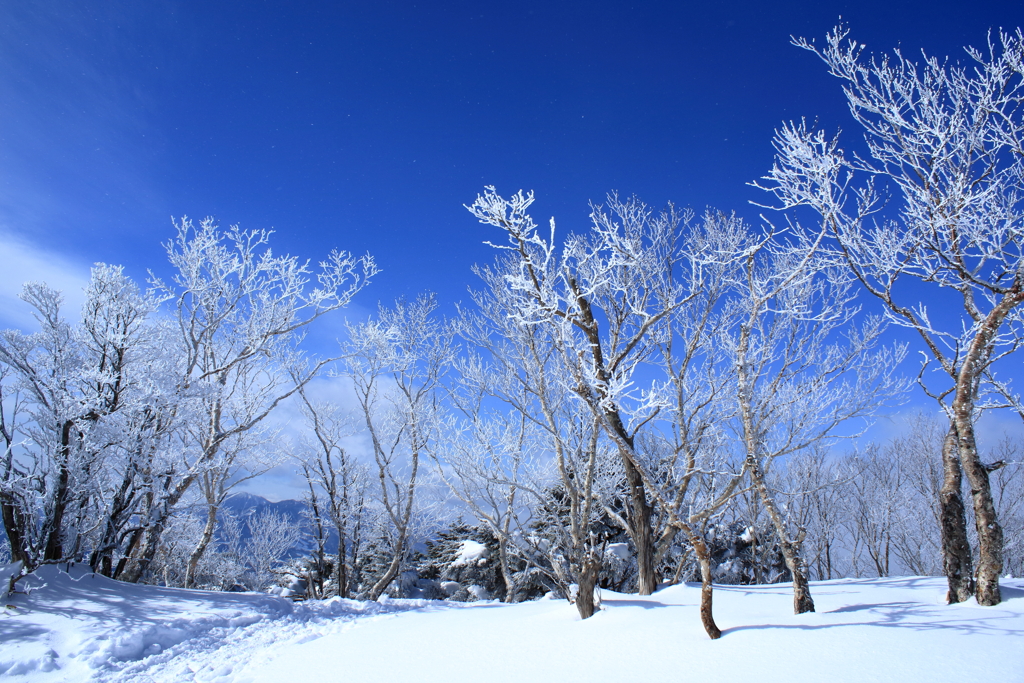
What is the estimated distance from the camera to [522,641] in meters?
4.91

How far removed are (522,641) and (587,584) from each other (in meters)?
1.48

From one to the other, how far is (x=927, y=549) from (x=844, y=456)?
4.50m

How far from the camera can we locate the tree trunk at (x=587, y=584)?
6.05 meters

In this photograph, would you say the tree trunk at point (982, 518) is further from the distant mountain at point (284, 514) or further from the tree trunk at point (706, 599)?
the distant mountain at point (284, 514)

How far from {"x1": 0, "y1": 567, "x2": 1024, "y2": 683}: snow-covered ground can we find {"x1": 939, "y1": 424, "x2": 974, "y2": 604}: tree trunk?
328mm

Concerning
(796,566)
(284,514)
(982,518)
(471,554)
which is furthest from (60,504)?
(284,514)

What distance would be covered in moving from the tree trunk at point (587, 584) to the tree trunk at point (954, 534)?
3880mm

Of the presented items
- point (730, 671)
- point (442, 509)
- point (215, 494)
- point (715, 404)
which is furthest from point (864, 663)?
point (442, 509)

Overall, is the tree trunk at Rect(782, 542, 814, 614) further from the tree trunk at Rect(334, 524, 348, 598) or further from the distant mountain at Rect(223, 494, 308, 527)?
the distant mountain at Rect(223, 494, 308, 527)

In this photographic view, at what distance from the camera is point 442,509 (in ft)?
47.4

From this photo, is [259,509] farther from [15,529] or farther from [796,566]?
[796,566]

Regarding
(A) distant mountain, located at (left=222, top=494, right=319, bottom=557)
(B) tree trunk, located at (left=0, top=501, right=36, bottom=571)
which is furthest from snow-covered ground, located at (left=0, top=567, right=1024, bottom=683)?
(A) distant mountain, located at (left=222, top=494, right=319, bottom=557)

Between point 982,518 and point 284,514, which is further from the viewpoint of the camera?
point 284,514

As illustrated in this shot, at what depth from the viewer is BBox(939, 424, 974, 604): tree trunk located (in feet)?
17.2
